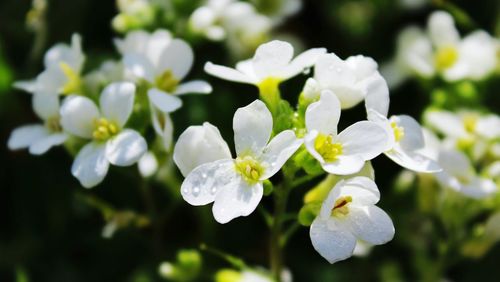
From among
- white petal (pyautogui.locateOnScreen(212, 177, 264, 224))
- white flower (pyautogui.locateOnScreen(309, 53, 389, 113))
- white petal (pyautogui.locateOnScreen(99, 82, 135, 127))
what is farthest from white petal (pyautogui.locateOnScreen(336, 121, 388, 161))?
white petal (pyautogui.locateOnScreen(99, 82, 135, 127))

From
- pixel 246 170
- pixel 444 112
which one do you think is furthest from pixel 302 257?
pixel 246 170

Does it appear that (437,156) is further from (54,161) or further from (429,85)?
(54,161)

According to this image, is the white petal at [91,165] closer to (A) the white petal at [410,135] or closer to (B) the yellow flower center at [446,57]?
(A) the white petal at [410,135]

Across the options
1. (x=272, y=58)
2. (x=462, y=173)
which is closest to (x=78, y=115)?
(x=272, y=58)

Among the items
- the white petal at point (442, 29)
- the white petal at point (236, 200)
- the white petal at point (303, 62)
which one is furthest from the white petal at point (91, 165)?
the white petal at point (442, 29)

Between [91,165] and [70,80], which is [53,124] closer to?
[70,80]
